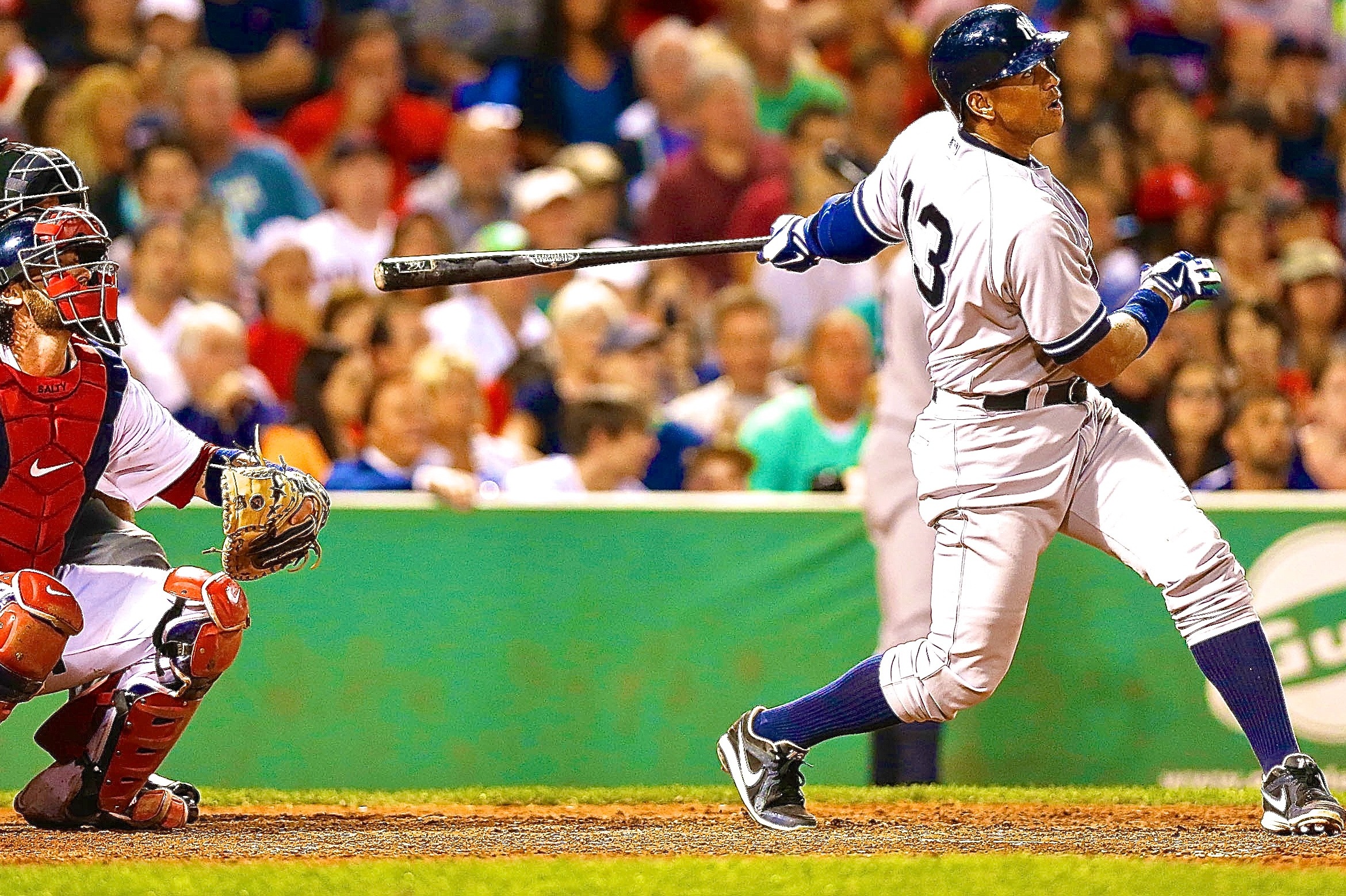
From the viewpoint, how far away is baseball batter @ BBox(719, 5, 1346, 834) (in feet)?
15.1

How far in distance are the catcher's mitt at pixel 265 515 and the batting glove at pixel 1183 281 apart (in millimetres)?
2119

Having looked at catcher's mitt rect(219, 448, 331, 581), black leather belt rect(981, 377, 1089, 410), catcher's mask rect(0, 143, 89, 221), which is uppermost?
catcher's mask rect(0, 143, 89, 221)

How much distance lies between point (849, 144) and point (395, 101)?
236 centimetres

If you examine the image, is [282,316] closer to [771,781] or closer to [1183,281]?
[771,781]

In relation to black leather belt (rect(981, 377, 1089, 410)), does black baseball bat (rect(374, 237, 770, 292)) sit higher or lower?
higher

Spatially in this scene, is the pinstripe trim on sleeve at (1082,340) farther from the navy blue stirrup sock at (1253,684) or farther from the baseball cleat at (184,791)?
the baseball cleat at (184,791)

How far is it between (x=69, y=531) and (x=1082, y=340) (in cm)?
247

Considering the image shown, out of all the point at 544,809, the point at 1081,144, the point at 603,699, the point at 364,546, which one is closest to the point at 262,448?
the point at 364,546

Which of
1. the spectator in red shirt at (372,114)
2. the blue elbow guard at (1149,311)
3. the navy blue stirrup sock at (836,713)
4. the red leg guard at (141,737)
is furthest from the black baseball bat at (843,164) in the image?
the spectator in red shirt at (372,114)

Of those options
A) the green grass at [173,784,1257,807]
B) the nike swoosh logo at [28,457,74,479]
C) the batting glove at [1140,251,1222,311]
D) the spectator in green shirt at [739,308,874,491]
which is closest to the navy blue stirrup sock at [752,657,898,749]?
the green grass at [173,784,1257,807]

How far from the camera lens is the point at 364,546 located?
6582 mm

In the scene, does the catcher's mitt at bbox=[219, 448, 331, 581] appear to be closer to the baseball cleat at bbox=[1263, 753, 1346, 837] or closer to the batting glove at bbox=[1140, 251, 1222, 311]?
the batting glove at bbox=[1140, 251, 1222, 311]

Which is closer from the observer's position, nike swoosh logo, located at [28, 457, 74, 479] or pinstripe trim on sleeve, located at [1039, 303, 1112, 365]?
pinstripe trim on sleeve, located at [1039, 303, 1112, 365]

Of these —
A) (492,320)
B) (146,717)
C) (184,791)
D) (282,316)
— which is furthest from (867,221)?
(282,316)
